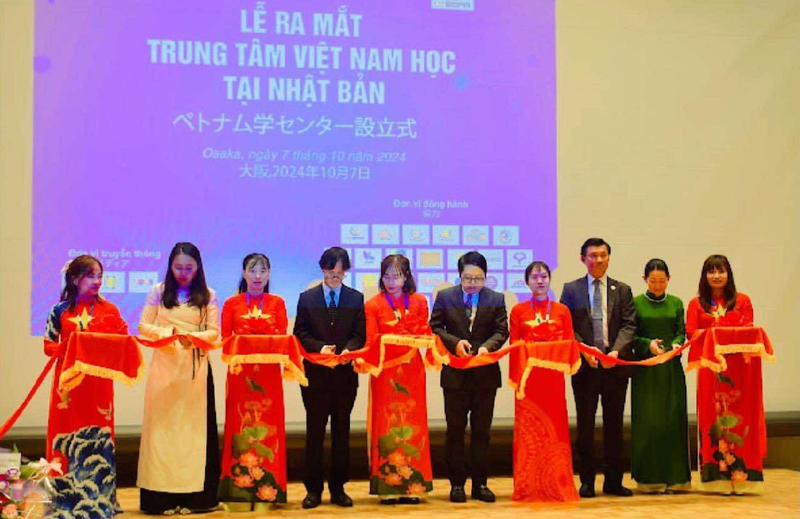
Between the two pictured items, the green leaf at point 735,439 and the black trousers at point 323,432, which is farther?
the green leaf at point 735,439

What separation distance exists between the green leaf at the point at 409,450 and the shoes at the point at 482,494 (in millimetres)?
439

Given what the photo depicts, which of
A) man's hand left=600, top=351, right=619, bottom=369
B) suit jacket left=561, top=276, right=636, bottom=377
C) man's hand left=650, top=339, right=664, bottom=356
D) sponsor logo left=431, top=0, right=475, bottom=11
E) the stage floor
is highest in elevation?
sponsor logo left=431, top=0, right=475, bottom=11

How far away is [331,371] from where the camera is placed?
5168mm

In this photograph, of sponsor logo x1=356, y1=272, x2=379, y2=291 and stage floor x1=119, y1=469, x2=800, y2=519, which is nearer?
stage floor x1=119, y1=469, x2=800, y2=519

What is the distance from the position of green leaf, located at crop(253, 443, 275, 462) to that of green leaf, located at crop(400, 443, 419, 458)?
0.71 m

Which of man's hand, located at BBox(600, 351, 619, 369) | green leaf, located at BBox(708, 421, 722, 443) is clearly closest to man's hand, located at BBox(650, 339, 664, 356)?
man's hand, located at BBox(600, 351, 619, 369)

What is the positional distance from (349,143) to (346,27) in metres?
0.82

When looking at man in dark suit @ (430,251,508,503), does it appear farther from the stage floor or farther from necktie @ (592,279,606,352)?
necktie @ (592,279,606,352)

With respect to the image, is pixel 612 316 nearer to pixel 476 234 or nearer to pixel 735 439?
pixel 735 439

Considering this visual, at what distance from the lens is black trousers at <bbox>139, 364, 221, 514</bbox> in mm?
4848

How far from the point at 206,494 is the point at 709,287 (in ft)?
10.1

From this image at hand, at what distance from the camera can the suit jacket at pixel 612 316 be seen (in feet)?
17.8

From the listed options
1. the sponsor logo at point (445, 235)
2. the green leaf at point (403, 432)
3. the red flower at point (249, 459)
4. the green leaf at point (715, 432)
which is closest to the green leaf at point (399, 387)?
the green leaf at point (403, 432)

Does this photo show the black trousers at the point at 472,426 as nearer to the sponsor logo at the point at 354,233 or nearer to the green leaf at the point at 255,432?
the green leaf at the point at 255,432
